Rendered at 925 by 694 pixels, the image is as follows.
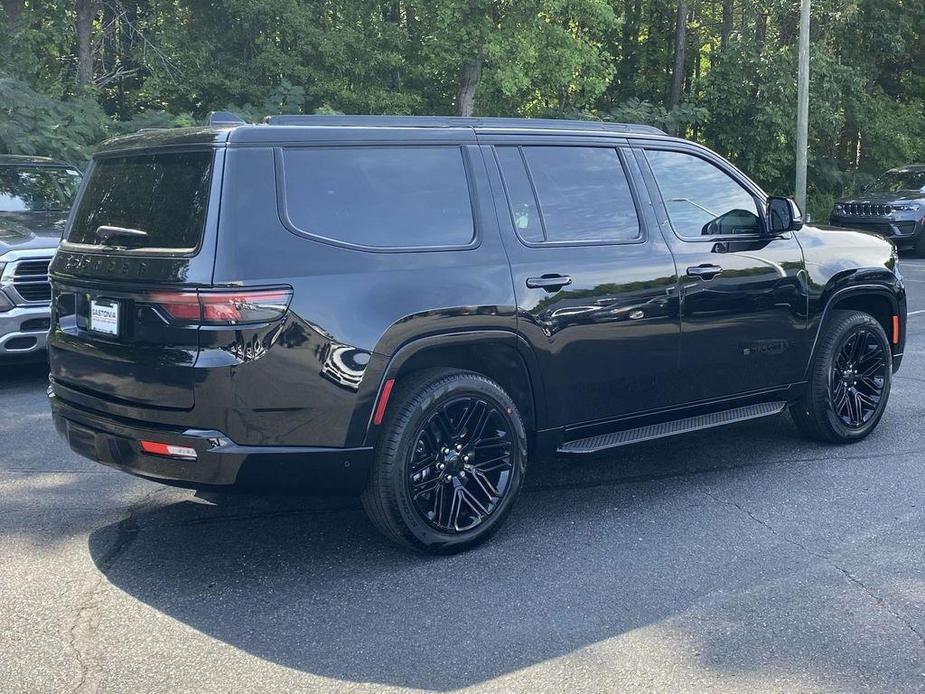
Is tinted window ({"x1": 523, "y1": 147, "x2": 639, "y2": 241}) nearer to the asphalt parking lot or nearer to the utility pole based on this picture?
the asphalt parking lot

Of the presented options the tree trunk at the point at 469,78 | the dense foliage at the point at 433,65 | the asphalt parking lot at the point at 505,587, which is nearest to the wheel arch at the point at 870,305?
the asphalt parking lot at the point at 505,587

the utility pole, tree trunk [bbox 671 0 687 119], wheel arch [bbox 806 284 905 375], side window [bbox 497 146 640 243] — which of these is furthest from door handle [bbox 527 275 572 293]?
tree trunk [bbox 671 0 687 119]

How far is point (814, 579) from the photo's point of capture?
4.17 meters

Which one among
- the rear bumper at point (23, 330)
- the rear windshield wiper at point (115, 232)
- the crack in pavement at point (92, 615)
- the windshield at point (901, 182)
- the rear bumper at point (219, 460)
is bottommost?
the crack in pavement at point (92, 615)

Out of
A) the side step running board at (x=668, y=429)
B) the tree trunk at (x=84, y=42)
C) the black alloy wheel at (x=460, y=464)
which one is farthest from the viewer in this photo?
the tree trunk at (x=84, y=42)

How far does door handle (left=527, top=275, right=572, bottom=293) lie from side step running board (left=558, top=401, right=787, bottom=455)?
0.76 meters

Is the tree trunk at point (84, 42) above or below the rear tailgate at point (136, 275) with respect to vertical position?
above

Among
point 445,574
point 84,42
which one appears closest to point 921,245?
point 84,42

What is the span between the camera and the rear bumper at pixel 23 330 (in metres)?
7.73

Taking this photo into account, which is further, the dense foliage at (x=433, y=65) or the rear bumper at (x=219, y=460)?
the dense foliage at (x=433, y=65)

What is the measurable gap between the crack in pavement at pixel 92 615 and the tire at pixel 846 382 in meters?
3.75

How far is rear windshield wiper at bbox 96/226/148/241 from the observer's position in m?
4.18

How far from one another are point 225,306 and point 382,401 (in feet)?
2.43

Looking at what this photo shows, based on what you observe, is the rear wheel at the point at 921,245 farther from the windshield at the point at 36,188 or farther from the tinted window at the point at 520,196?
the tinted window at the point at 520,196
